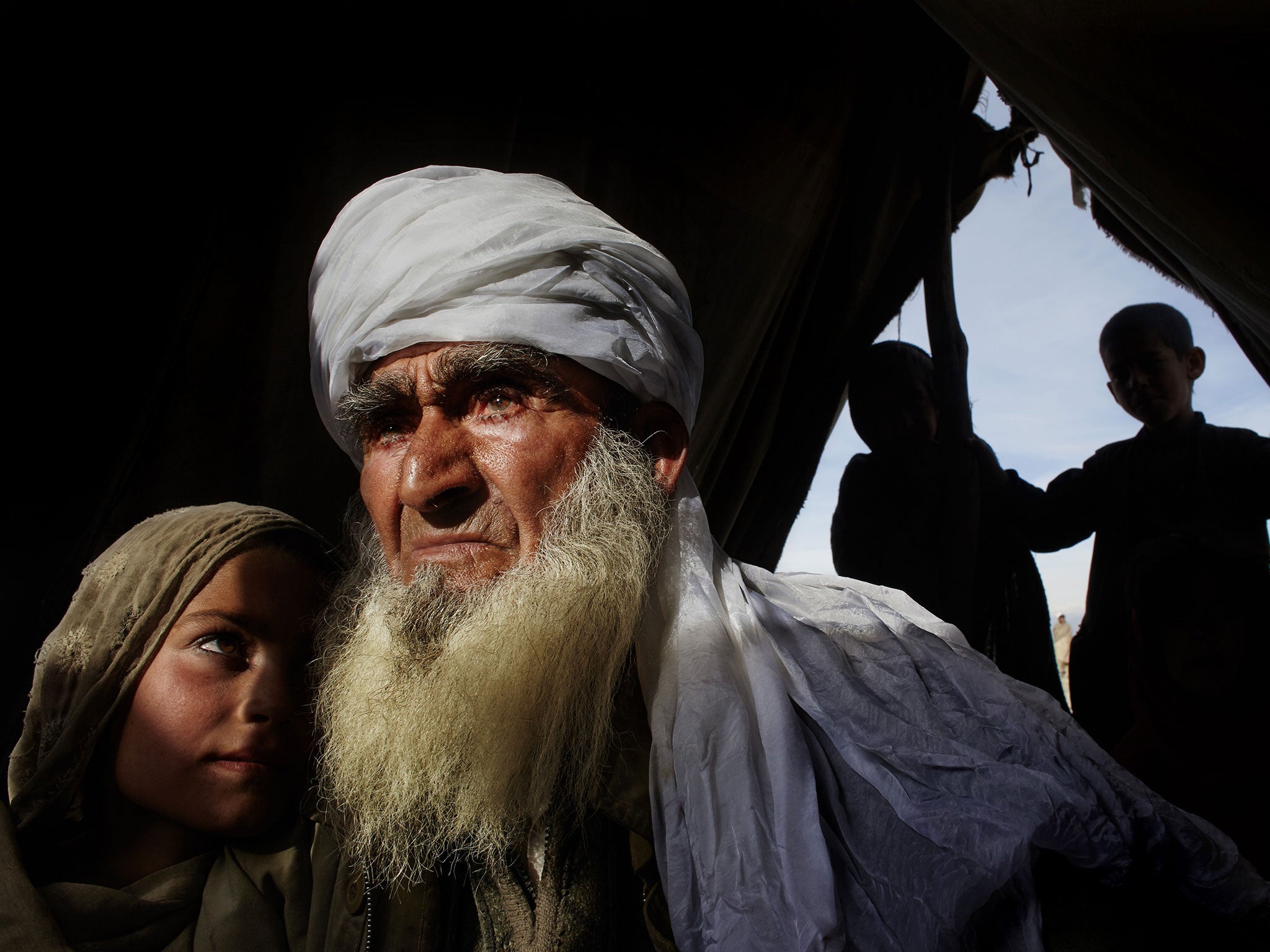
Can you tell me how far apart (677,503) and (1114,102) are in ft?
3.21

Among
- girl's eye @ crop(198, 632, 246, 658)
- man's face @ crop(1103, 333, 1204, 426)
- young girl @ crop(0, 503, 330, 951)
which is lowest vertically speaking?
young girl @ crop(0, 503, 330, 951)

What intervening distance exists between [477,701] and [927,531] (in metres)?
2.45

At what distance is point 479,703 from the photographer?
1230 millimetres

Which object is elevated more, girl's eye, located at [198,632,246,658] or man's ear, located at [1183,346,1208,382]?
man's ear, located at [1183,346,1208,382]

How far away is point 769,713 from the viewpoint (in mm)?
1170

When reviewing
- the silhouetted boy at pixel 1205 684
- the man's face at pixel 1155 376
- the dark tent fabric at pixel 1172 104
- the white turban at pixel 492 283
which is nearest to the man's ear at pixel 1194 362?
the man's face at pixel 1155 376

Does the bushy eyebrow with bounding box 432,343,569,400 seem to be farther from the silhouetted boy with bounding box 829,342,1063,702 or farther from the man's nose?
the silhouetted boy with bounding box 829,342,1063,702

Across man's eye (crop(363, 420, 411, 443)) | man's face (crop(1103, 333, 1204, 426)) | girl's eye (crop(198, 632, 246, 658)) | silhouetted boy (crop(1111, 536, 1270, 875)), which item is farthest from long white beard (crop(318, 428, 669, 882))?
man's face (crop(1103, 333, 1204, 426))

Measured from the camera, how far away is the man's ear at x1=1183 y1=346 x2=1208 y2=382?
9.56ft

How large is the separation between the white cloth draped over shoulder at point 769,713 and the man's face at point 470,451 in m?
0.06

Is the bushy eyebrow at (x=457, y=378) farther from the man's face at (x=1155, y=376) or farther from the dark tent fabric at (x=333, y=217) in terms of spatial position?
the man's face at (x=1155, y=376)

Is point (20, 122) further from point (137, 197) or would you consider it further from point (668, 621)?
point (668, 621)

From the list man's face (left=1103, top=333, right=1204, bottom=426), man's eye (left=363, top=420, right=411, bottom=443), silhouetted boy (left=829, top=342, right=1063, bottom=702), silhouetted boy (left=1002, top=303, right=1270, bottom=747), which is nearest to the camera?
man's eye (left=363, top=420, right=411, bottom=443)

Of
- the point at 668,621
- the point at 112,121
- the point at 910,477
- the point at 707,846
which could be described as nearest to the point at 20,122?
the point at 112,121
